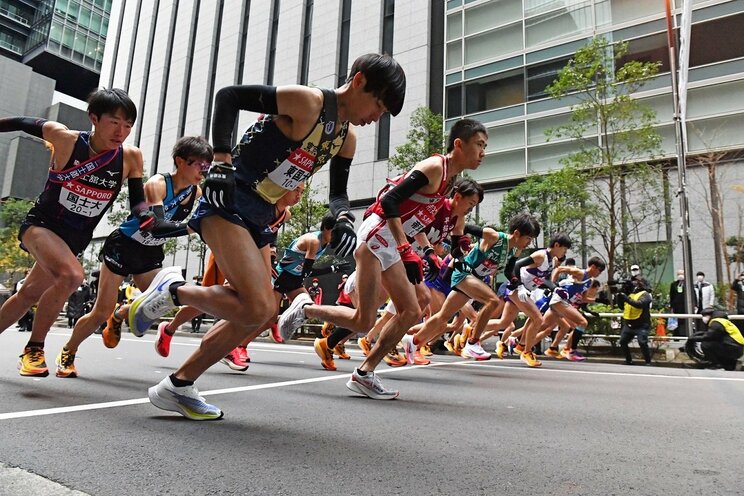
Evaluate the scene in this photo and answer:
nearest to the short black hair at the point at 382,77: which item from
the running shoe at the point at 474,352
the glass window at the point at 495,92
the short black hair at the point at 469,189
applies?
the short black hair at the point at 469,189

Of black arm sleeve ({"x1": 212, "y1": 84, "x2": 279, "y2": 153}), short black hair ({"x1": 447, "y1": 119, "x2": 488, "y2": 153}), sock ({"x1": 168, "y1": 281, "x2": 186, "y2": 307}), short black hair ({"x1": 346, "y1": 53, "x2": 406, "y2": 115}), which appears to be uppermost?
short black hair ({"x1": 447, "y1": 119, "x2": 488, "y2": 153})

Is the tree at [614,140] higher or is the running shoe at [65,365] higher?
the tree at [614,140]

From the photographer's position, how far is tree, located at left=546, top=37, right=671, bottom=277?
1319 centimetres

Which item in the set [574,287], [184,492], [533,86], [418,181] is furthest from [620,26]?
[184,492]

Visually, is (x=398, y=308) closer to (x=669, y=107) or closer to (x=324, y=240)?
(x=324, y=240)

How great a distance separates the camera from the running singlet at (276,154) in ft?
8.42

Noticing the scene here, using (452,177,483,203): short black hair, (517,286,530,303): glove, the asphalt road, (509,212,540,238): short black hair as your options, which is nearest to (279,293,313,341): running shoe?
the asphalt road

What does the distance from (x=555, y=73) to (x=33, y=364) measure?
19.2 metres

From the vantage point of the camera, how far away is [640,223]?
14.8 m

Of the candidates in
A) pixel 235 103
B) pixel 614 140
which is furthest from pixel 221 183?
pixel 614 140

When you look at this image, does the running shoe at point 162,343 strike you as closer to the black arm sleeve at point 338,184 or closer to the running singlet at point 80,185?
the running singlet at point 80,185

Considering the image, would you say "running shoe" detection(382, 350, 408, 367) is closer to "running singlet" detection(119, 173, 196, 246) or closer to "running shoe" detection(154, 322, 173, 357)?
"running shoe" detection(154, 322, 173, 357)

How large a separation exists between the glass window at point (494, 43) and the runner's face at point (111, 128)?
19326mm

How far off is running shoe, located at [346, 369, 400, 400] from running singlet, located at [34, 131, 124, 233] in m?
2.30
